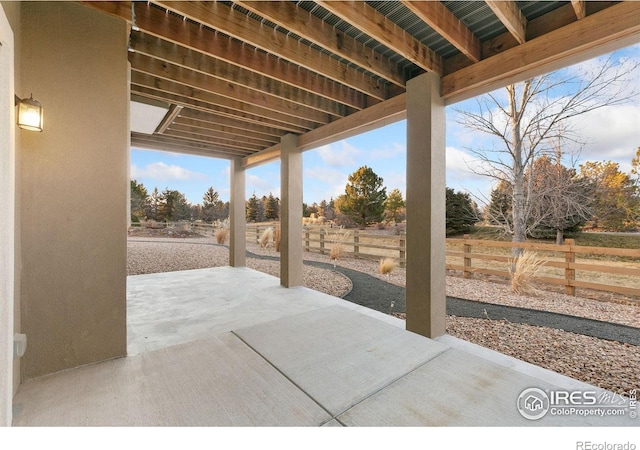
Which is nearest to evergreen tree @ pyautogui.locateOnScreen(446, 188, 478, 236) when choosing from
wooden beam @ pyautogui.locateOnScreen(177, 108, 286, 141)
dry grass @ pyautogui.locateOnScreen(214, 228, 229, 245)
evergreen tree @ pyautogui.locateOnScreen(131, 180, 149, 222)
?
wooden beam @ pyautogui.locateOnScreen(177, 108, 286, 141)

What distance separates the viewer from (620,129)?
496 cm

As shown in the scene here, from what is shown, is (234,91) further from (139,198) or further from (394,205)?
(139,198)

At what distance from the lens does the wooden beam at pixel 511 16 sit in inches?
71.7

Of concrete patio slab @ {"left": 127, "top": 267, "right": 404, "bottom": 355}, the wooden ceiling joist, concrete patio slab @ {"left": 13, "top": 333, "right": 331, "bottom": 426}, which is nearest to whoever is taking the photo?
concrete patio slab @ {"left": 13, "top": 333, "right": 331, "bottom": 426}

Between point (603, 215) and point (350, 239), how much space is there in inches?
230

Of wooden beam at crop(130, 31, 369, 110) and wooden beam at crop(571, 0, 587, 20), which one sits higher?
wooden beam at crop(130, 31, 369, 110)

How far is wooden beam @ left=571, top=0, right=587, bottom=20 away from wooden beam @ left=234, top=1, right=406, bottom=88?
1347mm

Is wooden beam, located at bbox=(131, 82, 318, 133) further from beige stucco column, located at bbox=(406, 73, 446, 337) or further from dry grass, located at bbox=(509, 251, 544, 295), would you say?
dry grass, located at bbox=(509, 251, 544, 295)

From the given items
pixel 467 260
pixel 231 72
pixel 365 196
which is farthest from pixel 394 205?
pixel 231 72

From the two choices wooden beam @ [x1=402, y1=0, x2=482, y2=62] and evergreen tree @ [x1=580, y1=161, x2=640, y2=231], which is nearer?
wooden beam @ [x1=402, y1=0, x2=482, y2=62]

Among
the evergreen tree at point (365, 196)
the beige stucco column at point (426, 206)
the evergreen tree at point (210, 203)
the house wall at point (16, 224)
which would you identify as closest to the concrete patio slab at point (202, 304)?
the beige stucco column at point (426, 206)

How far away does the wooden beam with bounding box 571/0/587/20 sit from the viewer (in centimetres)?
177

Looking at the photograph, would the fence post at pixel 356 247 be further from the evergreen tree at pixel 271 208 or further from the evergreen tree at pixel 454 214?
the evergreen tree at pixel 271 208

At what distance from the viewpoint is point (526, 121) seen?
5.56 m
